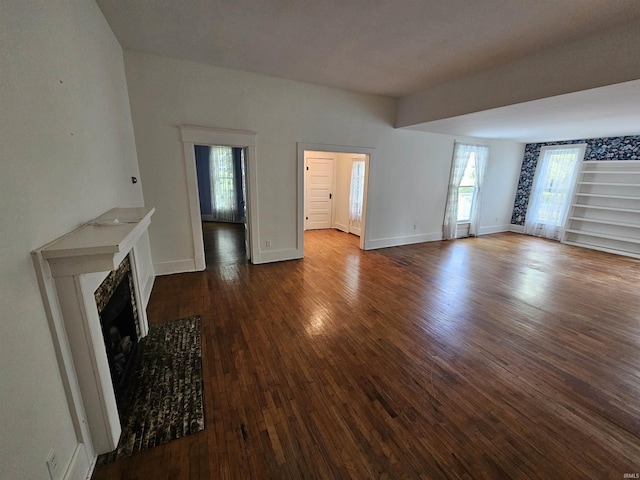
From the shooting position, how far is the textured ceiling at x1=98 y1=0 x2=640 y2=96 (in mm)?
2217

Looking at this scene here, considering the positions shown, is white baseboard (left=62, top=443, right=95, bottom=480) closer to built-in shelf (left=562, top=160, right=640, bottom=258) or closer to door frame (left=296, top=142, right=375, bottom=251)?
door frame (left=296, top=142, right=375, bottom=251)

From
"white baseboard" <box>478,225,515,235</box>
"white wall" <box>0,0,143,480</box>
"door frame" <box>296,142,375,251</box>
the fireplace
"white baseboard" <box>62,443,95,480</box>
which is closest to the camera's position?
"white wall" <box>0,0,143,480</box>

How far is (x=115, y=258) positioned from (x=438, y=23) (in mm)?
3164

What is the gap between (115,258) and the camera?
128 centimetres

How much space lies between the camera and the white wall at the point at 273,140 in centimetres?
352

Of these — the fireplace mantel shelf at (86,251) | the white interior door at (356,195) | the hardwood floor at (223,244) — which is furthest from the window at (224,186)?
the fireplace mantel shelf at (86,251)

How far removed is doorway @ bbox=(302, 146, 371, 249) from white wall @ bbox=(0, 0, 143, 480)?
5.23 m

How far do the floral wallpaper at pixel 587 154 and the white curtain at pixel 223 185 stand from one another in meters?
8.26

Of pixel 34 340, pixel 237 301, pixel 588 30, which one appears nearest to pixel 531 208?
pixel 588 30

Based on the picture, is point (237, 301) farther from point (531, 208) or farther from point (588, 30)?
point (531, 208)

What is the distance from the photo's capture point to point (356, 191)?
6.65 metres

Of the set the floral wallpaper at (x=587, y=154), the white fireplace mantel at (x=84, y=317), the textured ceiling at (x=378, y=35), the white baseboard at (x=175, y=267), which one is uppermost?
the textured ceiling at (x=378, y=35)

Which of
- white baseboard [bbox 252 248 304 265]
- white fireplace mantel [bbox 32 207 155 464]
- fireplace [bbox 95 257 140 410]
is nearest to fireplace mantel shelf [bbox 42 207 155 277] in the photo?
white fireplace mantel [bbox 32 207 155 464]

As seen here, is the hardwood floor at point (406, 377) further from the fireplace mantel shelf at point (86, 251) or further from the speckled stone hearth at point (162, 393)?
the fireplace mantel shelf at point (86, 251)
